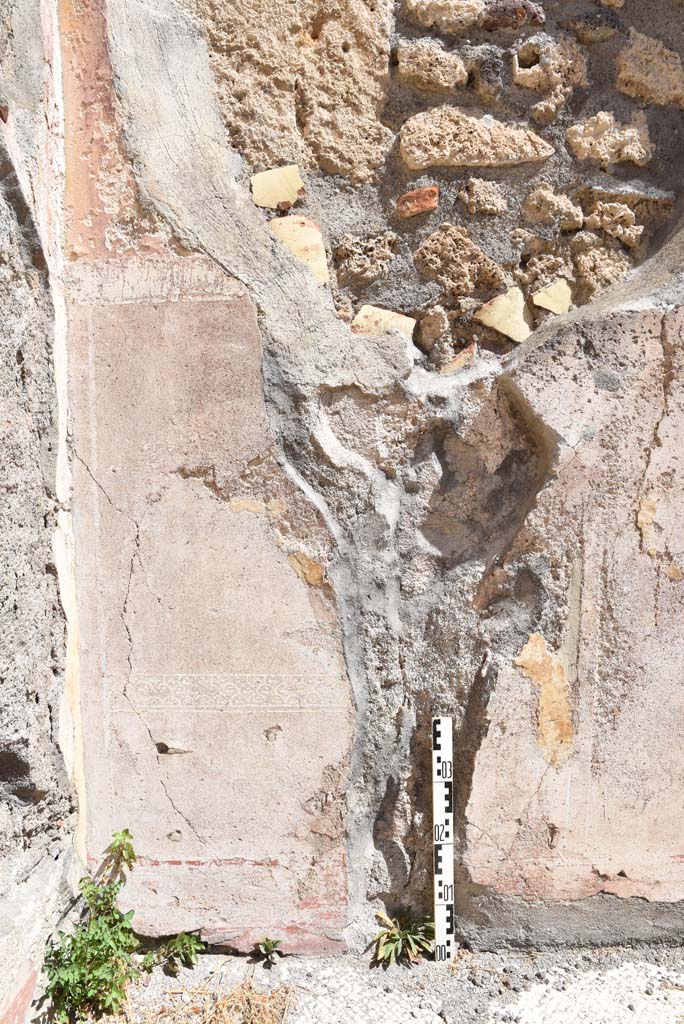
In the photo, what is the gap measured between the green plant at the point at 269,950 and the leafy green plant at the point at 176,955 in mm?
155

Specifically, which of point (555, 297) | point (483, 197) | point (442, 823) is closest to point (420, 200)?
point (483, 197)

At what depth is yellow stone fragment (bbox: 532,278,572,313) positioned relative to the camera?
7.08ft

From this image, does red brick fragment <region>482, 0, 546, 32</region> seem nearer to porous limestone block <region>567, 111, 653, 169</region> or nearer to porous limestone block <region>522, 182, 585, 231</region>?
porous limestone block <region>567, 111, 653, 169</region>

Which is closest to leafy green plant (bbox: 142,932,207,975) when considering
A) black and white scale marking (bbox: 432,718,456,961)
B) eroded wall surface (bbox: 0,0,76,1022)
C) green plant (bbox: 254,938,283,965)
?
green plant (bbox: 254,938,283,965)

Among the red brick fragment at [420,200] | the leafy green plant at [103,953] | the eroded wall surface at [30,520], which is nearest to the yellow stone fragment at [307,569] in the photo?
the eroded wall surface at [30,520]

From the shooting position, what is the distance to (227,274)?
82.2 inches

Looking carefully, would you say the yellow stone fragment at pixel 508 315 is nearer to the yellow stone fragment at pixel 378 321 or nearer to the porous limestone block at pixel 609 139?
the yellow stone fragment at pixel 378 321

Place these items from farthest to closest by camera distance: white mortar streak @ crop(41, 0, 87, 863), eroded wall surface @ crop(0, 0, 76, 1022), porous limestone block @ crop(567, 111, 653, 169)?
porous limestone block @ crop(567, 111, 653, 169) < white mortar streak @ crop(41, 0, 87, 863) < eroded wall surface @ crop(0, 0, 76, 1022)

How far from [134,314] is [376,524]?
854 millimetres

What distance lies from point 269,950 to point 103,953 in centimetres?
44

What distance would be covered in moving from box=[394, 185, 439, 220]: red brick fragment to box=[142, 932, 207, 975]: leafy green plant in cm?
207

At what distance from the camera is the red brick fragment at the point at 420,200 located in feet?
7.06

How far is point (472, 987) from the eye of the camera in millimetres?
2129

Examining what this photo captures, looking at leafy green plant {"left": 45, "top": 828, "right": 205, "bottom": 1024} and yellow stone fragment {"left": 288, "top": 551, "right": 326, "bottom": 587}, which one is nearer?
leafy green plant {"left": 45, "top": 828, "right": 205, "bottom": 1024}
